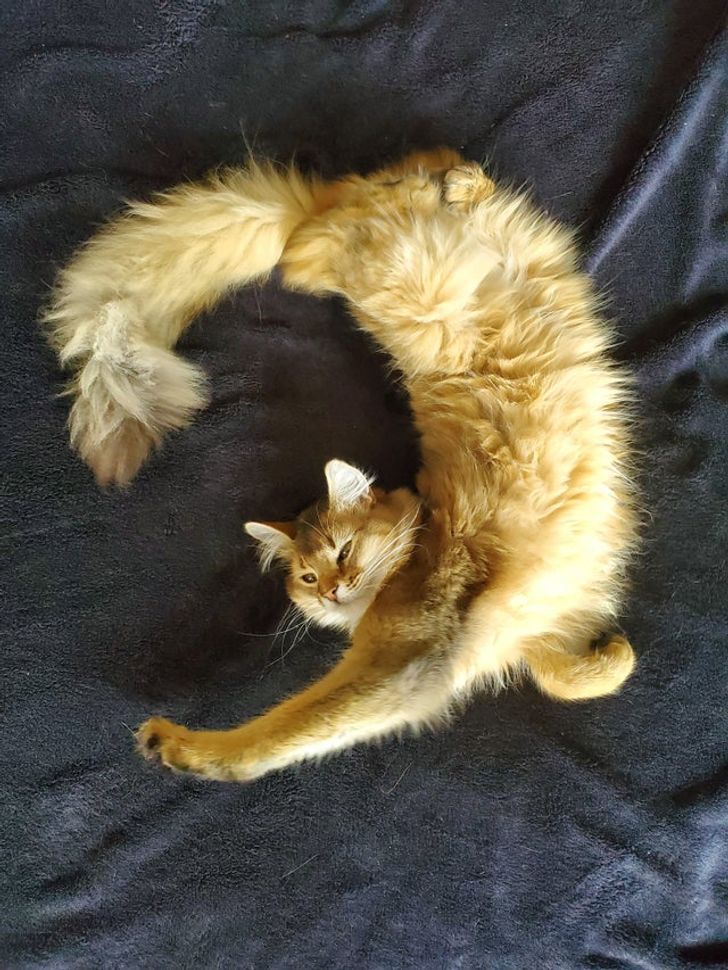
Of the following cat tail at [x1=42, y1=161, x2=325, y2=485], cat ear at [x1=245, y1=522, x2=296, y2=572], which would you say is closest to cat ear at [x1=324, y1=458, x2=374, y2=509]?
cat ear at [x1=245, y1=522, x2=296, y2=572]

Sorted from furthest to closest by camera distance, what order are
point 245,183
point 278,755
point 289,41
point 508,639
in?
point 289,41 < point 245,183 < point 508,639 < point 278,755

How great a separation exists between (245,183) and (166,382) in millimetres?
479

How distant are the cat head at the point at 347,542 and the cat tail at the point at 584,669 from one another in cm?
40

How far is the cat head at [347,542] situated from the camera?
4.65 feet

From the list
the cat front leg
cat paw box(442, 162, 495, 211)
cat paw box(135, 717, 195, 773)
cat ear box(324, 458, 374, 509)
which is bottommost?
cat paw box(135, 717, 195, 773)

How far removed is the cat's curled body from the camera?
1414 millimetres

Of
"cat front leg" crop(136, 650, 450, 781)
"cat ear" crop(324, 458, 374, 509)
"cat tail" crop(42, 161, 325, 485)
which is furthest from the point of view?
"cat tail" crop(42, 161, 325, 485)

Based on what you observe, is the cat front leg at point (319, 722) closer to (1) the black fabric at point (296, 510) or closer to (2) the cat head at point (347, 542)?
(2) the cat head at point (347, 542)

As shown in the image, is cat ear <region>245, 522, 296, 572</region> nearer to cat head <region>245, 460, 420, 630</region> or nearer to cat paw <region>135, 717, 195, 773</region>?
cat head <region>245, 460, 420, 630</region>

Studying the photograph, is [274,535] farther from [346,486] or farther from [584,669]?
[584,669]

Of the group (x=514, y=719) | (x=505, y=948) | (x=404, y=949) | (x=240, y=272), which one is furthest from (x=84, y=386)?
(x=505, y=948)

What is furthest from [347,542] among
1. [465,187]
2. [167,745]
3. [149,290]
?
[465,187]

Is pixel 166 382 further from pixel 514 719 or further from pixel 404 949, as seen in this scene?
pixel 404 949

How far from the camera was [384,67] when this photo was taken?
1.67 meters
